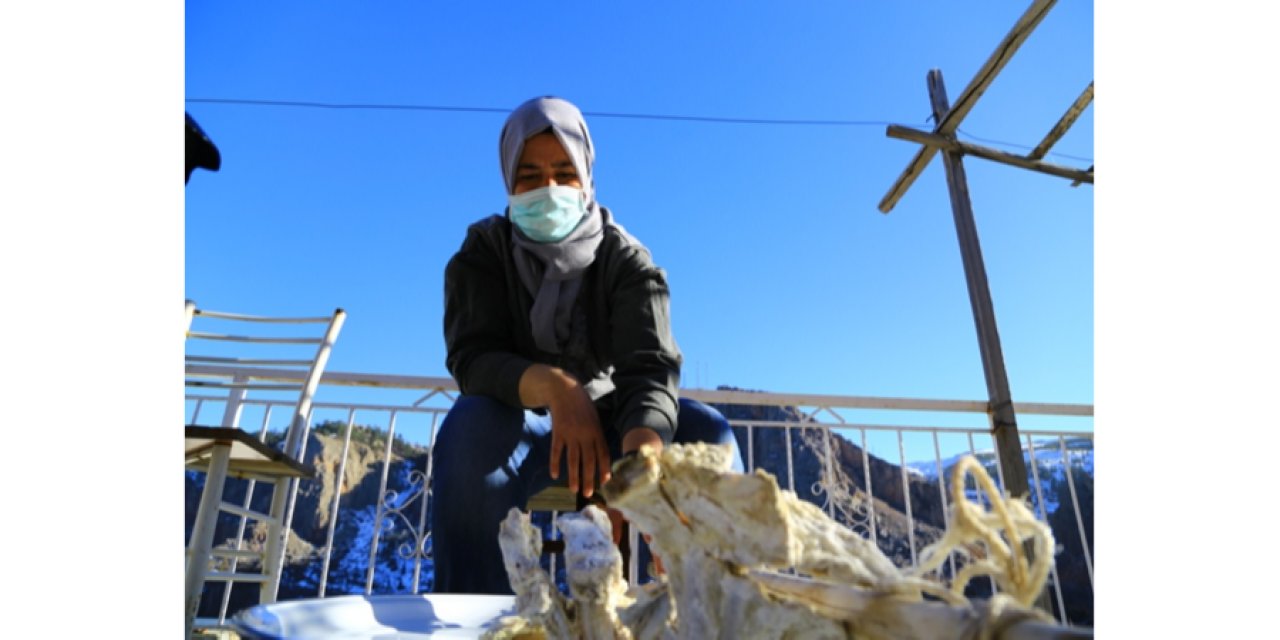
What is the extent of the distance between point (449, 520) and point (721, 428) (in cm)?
28

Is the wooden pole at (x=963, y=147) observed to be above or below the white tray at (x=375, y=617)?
above

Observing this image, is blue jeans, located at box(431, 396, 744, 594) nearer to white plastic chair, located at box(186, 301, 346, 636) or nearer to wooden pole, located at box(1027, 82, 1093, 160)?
white plastic chair, located at box(186, 301, 346, 636)

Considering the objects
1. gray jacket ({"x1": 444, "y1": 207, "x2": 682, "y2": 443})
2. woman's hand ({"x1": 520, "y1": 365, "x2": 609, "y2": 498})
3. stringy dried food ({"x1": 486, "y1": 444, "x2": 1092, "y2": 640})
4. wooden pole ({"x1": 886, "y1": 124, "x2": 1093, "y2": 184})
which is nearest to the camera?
stringy dried food ({"x1": 486, "y1": 444, "x2": 1092, "y2": 640})

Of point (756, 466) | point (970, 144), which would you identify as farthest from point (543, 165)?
point (970, 144)

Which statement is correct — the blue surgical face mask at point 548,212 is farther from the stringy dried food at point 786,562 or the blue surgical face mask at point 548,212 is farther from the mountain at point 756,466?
the stringy dried food at point 786,562

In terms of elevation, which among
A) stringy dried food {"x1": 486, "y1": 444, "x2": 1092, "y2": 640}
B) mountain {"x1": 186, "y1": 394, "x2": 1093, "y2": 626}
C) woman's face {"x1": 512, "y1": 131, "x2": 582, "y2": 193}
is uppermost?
woman's face {"x1": 512, "y1": 131, "x2": 582, "y2": 193}

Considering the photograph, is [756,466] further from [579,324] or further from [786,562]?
[579,324]

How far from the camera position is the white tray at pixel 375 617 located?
0.21 meters

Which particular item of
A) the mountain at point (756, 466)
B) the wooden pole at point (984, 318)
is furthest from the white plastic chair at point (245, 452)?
the wooden pole at point (984, 318)

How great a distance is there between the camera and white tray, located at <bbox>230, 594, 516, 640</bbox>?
0.21m

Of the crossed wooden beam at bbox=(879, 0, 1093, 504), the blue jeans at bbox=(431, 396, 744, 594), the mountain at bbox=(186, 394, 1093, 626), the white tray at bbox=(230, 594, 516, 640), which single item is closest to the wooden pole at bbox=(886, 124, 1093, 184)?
the crossed wooden beam at bbox=(879, 0, 1093, 504)

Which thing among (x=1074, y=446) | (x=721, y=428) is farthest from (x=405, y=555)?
(x=1074, y=446)

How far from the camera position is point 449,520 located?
0.62 m
